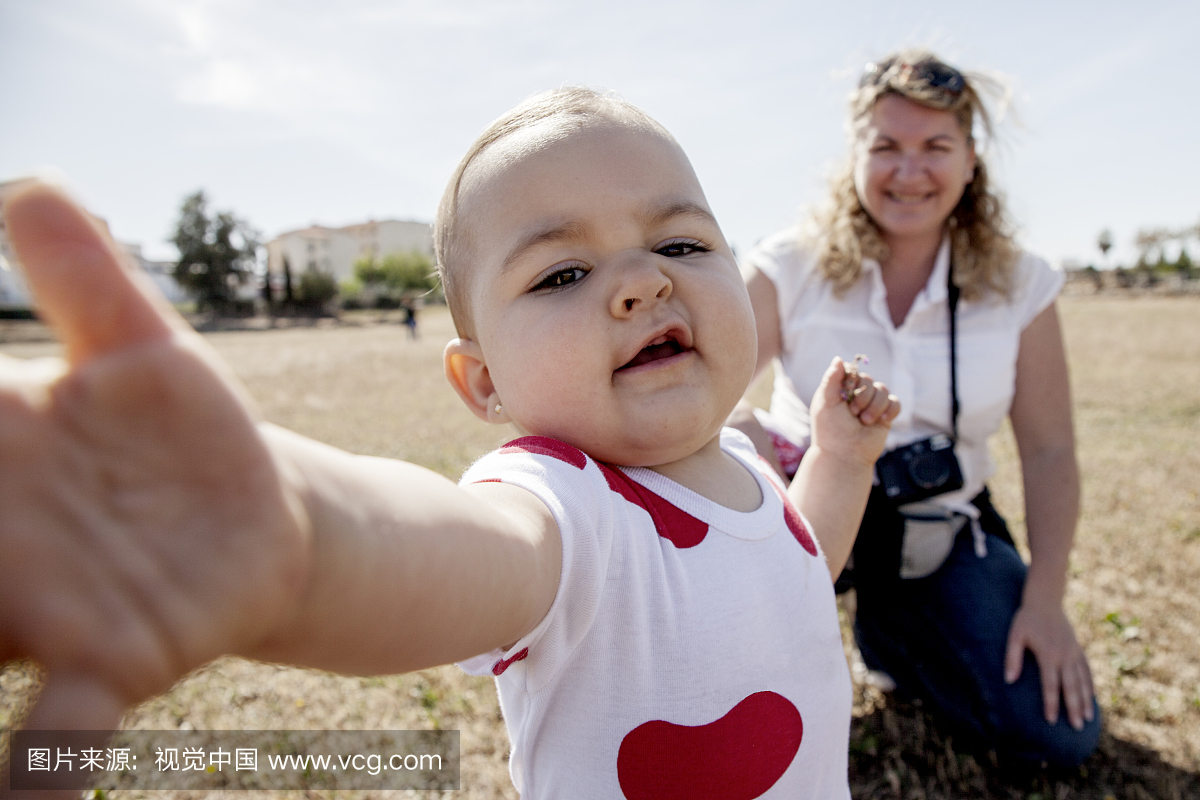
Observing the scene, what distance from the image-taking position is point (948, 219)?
9.73 ft

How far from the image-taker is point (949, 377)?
9.07 ft

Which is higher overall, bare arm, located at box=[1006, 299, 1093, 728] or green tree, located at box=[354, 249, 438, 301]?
bare arm, located at box=[1006, 299, 1093, 728]

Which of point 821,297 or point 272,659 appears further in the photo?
point 821,297

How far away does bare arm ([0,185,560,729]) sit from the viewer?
505 millimetres

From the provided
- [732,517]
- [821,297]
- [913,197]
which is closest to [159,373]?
→ [732,517]

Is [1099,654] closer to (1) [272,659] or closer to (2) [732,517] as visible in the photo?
(2) [732,517]

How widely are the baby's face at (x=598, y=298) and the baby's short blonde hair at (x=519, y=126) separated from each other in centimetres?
3

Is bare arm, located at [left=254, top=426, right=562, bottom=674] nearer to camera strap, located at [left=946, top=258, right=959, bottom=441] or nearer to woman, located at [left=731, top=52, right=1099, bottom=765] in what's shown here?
woman, located at [left=731, top=52, right=1099, bottom=765]

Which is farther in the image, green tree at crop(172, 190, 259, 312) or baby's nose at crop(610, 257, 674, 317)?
green tree at crop(172, 190, 259, 312)

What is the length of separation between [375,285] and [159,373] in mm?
76922

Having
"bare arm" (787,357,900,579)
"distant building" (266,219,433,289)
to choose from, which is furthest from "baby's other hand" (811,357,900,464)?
"distant building" (266,219,433,289)

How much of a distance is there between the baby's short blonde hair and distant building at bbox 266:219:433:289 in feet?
250

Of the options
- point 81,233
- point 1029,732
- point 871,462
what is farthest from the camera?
point 1029,732

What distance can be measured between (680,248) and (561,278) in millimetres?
249
